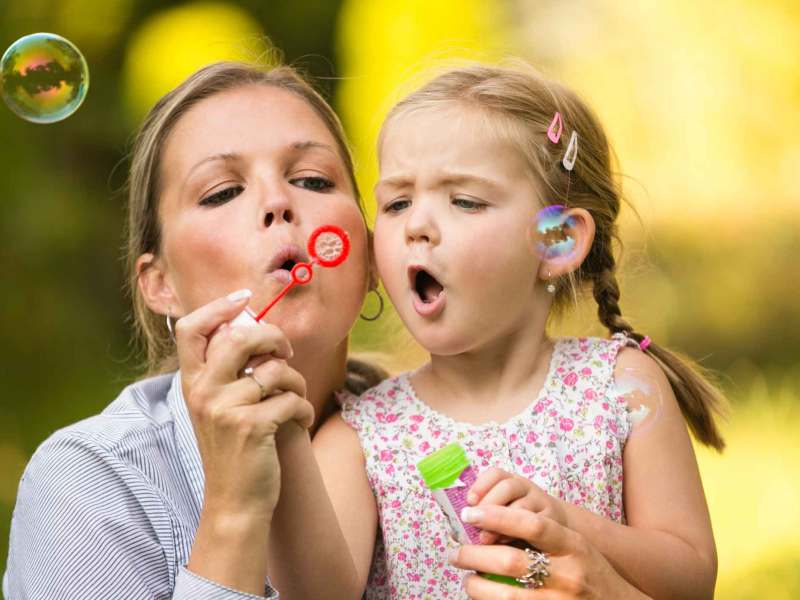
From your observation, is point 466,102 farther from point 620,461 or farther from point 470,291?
point 620,461

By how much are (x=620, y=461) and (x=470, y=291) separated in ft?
1.23

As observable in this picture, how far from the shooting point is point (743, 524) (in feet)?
14.6

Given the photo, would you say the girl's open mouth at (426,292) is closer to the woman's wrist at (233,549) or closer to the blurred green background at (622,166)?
the woman's wrist at (233,549)

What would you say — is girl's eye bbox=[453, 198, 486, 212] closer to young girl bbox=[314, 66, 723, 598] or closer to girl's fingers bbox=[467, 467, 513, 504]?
young girl bbox=[314, 66, 723, 598]

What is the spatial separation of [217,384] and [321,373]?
1.80 feet

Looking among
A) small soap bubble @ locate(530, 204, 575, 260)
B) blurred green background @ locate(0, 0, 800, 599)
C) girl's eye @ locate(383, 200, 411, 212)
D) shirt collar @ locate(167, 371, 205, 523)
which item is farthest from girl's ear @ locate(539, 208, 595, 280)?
blurred green background @ locate(0, 0, 800, 599)

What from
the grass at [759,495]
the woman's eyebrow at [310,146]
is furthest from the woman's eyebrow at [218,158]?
the grass at [759,495]

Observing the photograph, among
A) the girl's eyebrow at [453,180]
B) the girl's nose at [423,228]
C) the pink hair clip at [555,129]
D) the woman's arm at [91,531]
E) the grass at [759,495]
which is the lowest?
the grass at [759,495]

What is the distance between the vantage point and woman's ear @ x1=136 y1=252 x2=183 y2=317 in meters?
2.17

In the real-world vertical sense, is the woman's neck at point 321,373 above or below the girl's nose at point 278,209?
below

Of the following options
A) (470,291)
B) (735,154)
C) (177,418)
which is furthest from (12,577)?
(735,154)

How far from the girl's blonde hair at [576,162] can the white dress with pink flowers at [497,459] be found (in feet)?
0.59

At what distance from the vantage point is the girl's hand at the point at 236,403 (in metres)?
1.56

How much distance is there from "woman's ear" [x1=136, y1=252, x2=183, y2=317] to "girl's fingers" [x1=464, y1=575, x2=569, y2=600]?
0.82 metres
